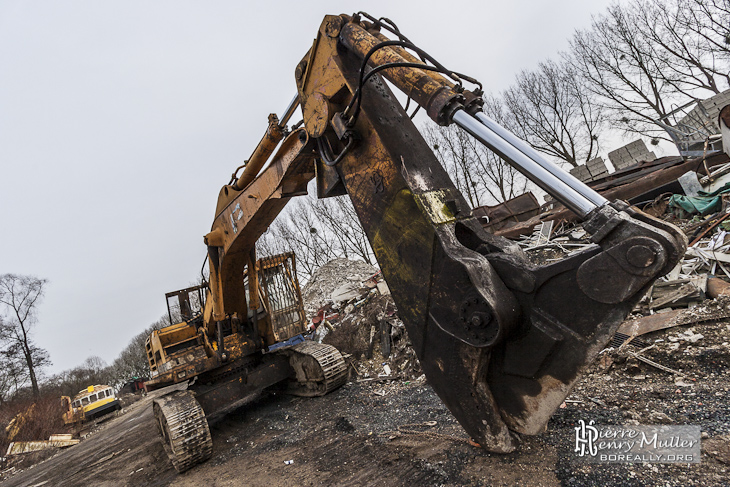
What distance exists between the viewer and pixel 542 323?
2.07m

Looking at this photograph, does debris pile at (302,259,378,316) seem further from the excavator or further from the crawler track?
the excavator

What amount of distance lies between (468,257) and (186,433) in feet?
14.4

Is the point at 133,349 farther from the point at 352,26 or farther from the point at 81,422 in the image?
the point at 352,26

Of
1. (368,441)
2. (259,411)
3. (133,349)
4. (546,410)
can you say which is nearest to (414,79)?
(546,410)

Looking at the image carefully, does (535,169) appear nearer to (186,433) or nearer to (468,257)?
(468,257)

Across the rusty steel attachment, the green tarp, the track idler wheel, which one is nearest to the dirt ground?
the track idler wheel

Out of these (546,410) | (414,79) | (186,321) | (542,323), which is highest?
(414,79)

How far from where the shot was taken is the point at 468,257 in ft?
7.28

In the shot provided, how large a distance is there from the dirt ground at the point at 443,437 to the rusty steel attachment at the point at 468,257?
2.03 ft

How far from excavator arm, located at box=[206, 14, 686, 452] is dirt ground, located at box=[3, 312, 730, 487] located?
26.6 inches

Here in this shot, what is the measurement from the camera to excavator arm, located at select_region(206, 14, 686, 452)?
1824 mm

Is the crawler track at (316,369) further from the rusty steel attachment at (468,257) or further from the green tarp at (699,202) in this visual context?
the green tarp at (699,202)

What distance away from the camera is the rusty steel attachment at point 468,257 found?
1.82 metres

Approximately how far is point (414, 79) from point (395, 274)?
1.30m
